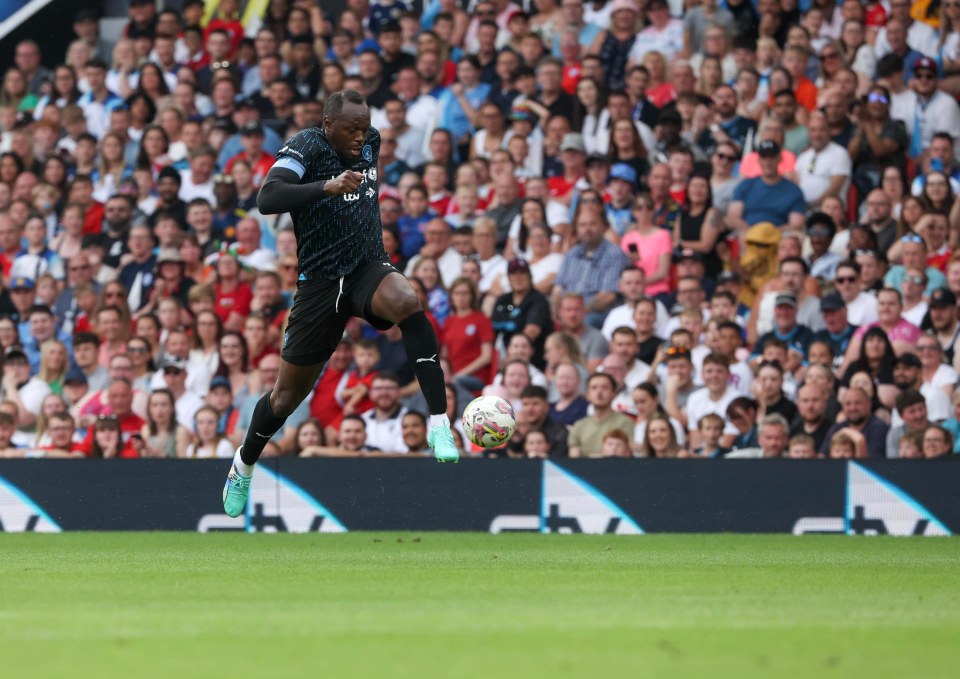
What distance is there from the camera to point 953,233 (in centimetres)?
1670

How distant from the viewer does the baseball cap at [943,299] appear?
50.9 feet

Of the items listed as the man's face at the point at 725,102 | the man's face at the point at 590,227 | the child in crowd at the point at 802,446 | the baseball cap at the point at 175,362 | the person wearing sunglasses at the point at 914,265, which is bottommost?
the child in crowd at the point at 802,446

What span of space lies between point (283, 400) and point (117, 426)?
5.04 m

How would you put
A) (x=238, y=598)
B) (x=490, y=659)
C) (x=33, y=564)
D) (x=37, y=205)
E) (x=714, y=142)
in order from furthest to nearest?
(x=37, y=205)
(x=714, y=142)
(x=33, y=564)
(x=238, y=598)
(x=490, y=659)

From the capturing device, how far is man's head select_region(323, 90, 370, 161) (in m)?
10.9

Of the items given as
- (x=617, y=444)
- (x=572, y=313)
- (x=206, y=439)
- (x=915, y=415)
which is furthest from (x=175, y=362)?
(x=915, y=415)

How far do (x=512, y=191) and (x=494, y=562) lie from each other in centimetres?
861

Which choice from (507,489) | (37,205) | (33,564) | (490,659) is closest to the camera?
(490,659)

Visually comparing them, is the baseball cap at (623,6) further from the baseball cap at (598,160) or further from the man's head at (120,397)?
the man's head at (120,397)

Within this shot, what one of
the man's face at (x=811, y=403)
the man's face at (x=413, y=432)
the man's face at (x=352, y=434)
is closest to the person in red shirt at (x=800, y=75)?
the man's face at (x=811, y=403)

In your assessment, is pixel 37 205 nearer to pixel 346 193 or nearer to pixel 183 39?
pixel 183 39

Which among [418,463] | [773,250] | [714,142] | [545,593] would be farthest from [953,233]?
[545,593]

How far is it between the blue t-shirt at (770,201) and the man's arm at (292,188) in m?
7.69

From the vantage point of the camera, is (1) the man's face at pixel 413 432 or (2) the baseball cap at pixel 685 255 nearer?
(1) the man's face at pixel 413 432
